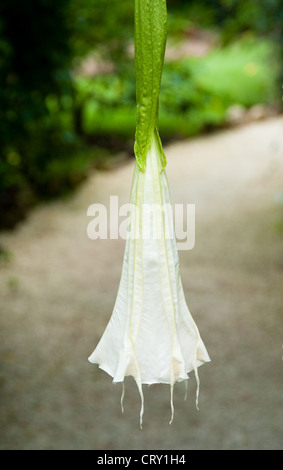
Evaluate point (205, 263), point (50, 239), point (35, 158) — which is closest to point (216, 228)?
point (205, 263)

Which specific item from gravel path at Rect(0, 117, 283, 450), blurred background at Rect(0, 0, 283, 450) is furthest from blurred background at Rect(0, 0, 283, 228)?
gravel path at Rect(0, 117, 283, 450)

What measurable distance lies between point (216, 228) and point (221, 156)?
6.55 ft

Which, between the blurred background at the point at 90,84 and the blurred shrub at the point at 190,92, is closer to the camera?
the blurred background at the point at 90,84

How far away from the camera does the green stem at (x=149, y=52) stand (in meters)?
0.42

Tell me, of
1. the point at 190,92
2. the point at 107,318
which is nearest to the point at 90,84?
the point at 190,92

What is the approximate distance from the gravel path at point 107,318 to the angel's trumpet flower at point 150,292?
191cm

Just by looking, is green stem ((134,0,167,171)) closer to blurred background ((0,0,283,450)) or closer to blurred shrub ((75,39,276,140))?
blurred background ((0,0,283,450))

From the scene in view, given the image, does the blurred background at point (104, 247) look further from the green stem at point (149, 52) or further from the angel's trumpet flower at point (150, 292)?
the green stem at point (149, 52)

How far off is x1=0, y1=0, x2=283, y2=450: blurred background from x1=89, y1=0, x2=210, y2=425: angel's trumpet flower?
191 centimetres

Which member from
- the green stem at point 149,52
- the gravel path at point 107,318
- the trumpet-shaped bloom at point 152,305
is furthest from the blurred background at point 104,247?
the green stem at point 149,52

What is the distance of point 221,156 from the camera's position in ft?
20.6

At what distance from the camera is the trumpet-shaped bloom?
45cm

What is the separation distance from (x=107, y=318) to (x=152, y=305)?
276 cm

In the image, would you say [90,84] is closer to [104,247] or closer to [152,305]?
[104,247]
